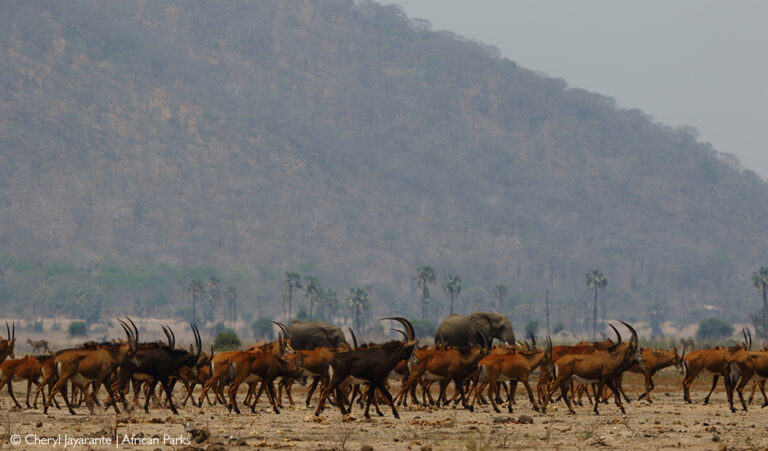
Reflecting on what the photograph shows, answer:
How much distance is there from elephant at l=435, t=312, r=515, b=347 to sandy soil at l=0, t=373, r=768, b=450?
17838 millimetres

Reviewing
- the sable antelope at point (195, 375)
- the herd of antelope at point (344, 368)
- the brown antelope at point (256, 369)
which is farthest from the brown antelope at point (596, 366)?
the sable antelope at point (195, 375)

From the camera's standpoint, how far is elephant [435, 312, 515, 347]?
52.0 metres

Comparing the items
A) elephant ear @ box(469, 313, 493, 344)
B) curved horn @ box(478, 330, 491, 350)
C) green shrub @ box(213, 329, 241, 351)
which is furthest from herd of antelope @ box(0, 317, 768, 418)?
green shrub @ box(213, 329, 241, 351)

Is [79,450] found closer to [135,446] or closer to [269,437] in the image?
[135,446]

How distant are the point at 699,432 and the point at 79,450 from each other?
13.5 metres

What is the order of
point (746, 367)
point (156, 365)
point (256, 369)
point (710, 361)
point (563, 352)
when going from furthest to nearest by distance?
point (563, 352) < point (710, 361) < point (746, 367) < point (256, 369) < point (156, 365)

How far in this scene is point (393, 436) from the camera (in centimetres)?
2462

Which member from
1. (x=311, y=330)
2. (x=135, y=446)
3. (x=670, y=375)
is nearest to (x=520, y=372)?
(x=135, y=446)

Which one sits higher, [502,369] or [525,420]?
[502,369]

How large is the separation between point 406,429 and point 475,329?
26937mm

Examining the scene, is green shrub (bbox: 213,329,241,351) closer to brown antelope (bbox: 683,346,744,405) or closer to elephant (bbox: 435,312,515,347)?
elephant (bbox: 435,312,515,347)

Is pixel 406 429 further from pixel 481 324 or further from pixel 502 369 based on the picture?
pixel 481 324

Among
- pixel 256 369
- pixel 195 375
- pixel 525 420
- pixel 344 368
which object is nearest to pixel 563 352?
pixel 525 420

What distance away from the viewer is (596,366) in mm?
31406
